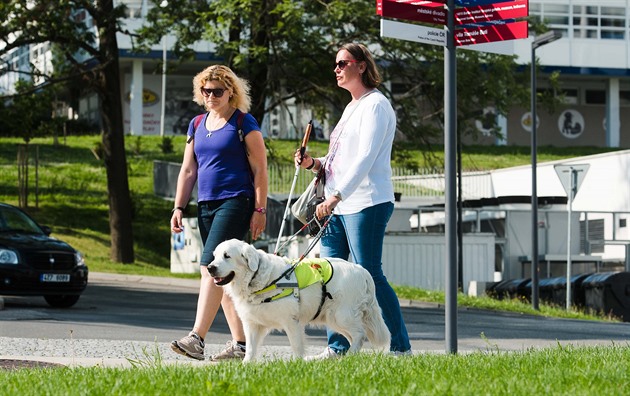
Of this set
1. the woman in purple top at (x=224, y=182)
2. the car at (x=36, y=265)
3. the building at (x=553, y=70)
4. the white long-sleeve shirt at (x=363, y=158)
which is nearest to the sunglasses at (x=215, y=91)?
the woman in purple top at (x=224, y=182)

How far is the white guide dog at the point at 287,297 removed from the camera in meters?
8.24

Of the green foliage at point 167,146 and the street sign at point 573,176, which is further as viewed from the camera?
the green foliage at point 167,146

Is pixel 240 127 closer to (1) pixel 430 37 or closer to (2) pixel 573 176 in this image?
(1) pixel 430 37

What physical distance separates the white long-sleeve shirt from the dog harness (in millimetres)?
515

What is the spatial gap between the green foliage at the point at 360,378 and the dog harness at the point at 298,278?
30.2 inches

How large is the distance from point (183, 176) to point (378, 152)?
5.81 feet

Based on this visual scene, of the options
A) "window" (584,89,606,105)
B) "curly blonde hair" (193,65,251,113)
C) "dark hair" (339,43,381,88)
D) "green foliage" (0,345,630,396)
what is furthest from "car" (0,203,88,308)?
"window" (584,89,606,105)

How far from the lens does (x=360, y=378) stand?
645cm

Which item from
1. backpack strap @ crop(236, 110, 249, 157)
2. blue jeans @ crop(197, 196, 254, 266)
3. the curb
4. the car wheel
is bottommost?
the curb

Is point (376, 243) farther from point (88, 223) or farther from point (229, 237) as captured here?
point (88, 223)

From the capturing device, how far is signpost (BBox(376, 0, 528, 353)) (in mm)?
8344

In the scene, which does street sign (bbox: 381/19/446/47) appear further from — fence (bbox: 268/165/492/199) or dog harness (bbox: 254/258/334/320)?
fence (bbox: 268/165/492/199)

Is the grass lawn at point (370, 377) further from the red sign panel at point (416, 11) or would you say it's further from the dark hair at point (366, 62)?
the red sign panel at point (416, 11)

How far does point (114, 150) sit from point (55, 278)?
13534mm
